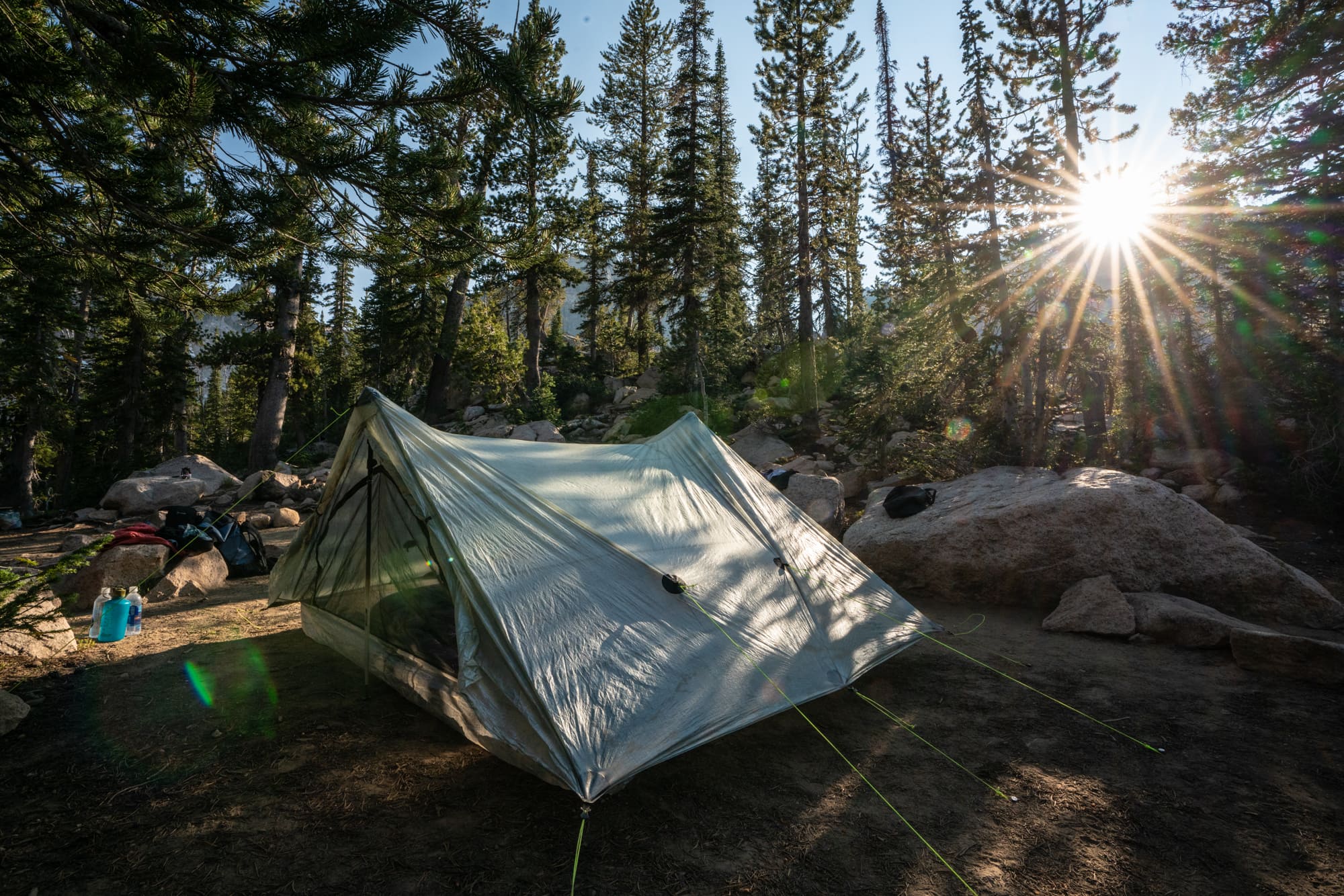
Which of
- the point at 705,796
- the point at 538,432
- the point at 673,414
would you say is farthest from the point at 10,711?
the point at 673,414

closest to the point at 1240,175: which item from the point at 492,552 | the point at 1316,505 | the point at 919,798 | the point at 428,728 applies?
the point at 1316,505

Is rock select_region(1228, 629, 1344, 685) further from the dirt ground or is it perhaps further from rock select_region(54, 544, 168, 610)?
rock select_region(54, 544, 168, 610)

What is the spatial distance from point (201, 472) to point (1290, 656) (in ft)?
71.1

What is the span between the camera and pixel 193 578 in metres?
7.43

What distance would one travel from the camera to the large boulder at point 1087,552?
6070 millimetres

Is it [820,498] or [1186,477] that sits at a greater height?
[1186,477]

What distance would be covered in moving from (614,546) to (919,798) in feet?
7.61

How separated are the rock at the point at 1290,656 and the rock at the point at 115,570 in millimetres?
10761

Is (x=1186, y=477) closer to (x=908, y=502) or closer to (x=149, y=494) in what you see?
(x=908, y=502)

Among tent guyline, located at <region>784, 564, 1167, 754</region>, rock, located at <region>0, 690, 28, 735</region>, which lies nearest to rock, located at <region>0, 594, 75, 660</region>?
rock, located at <region>0, 690, 28, 735</region>

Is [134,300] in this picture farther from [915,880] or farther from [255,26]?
[915,880]

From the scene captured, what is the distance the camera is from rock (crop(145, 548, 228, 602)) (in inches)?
277

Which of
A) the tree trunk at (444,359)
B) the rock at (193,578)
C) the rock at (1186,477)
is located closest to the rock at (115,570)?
the rock at (193,578)

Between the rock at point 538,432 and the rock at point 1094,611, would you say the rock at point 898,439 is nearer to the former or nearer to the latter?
the rock at point 1094,611
